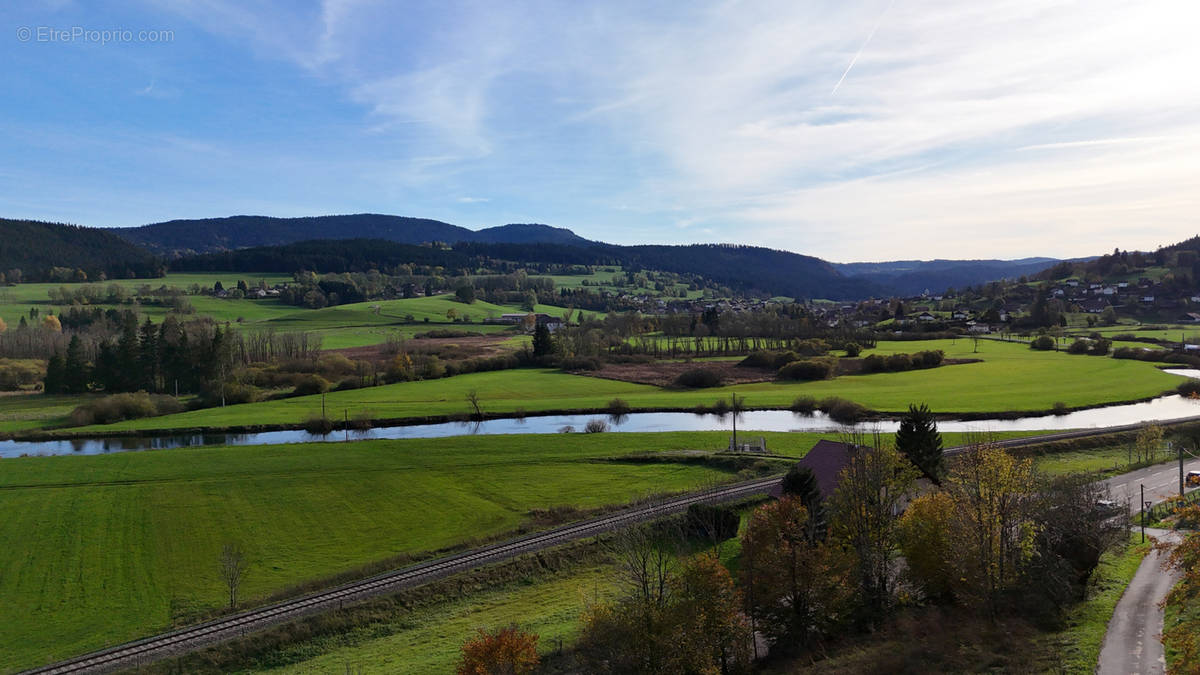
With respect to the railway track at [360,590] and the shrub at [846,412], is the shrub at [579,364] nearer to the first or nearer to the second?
the shrub at [846,412]

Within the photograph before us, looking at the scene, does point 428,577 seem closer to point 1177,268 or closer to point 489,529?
point 489,529

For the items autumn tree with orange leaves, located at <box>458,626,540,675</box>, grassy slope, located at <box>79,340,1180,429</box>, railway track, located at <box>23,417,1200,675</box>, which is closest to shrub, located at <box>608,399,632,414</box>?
grassy slope, located at <box>79,340,1180,429</box>

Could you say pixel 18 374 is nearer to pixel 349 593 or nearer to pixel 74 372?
pixel 74 372

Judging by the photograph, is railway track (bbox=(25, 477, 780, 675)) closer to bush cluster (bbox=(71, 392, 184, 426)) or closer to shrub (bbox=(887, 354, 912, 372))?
bush cluster (bbox=(71, 392, 184, 426))

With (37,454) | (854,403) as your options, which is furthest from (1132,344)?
(37,454)

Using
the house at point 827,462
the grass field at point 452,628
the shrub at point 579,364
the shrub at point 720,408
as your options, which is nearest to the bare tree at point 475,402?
the shrub at point 579,364

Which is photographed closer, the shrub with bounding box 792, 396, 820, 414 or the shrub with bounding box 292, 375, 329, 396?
the shrub with bounding box 792, 396, 820, 414
